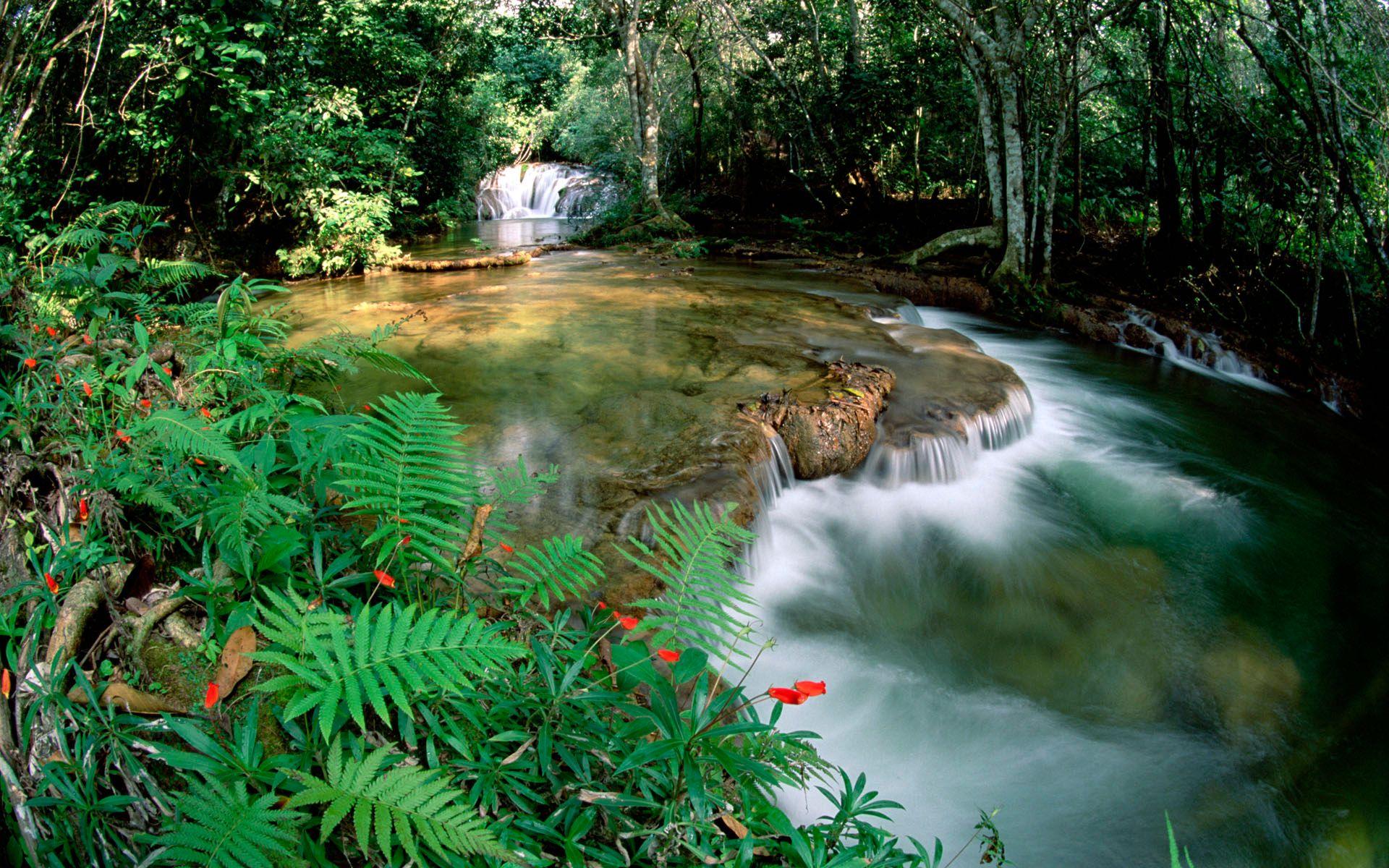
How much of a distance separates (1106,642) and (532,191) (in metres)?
27.2

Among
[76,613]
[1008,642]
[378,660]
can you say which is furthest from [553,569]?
[1008,642]

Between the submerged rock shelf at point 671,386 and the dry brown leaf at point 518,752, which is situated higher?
the submerged rock shelf at point 671,386

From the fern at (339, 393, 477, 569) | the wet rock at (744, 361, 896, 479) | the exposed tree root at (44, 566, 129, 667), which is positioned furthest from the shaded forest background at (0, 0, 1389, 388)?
the fern at (339, 393, 477, 569)

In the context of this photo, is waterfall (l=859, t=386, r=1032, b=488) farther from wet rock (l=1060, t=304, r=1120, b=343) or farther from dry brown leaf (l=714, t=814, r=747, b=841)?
wet rock (l=1060, t=304, r=1120, b=343)

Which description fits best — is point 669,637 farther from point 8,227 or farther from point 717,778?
point 8,227

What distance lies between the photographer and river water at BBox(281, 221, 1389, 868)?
9.52 ft

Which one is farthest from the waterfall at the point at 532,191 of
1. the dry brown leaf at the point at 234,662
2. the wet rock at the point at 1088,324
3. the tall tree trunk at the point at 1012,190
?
the dry brown leaf at the point at 234,662

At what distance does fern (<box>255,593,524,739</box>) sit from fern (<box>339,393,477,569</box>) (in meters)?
0.33

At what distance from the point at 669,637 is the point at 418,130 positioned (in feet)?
55.7

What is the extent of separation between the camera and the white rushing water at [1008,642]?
2.84m

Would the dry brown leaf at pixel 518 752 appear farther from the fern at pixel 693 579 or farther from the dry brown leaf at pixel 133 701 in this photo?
the dry brown leaf at pixel 133 701

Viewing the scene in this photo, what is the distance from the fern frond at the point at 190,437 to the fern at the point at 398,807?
35.7 inches

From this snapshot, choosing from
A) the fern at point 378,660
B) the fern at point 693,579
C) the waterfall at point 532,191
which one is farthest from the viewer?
the waterfall at point 532,191

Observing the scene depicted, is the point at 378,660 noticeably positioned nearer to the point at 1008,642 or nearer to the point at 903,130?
the point at 1008,642
